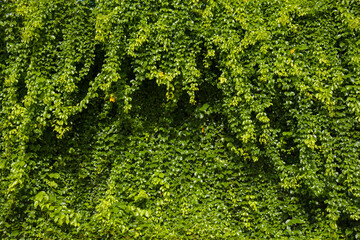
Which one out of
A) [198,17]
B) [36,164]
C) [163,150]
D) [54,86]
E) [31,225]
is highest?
[198,17]

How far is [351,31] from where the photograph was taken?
356 cm

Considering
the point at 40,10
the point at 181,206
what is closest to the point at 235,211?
the point at 181,206

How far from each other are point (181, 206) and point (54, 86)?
2.60m

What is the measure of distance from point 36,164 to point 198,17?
3285mm

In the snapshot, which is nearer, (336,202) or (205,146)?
(336,202)

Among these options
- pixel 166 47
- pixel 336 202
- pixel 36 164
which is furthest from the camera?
pixel 36 164

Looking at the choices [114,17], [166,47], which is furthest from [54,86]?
[166,47]

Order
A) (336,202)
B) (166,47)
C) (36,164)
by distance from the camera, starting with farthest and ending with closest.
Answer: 1. (36,164)
2. (166,47)
3. (336,202)

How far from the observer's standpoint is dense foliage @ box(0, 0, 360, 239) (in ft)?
11.8

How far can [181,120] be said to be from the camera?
14.2 feet

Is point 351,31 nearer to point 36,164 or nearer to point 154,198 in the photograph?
point 154,198

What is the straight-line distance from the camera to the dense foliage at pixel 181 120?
360cm

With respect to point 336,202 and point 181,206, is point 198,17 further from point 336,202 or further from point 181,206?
point 336,202

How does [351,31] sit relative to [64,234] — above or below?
above
